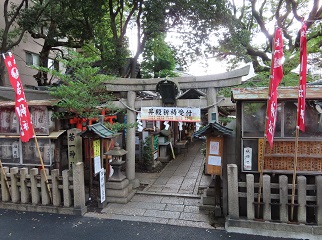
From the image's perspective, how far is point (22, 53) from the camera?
64.0ft

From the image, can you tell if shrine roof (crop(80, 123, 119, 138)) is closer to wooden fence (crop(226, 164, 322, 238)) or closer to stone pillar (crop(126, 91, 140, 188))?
stone pillar (crop(126, 91, 140, 188))

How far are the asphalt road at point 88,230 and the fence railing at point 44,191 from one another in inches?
12.3

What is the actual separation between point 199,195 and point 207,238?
270 cm

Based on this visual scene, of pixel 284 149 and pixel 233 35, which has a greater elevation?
pixel 233 35

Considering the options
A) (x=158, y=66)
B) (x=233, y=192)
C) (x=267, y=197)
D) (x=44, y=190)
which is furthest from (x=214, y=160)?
(x=158, y=66)

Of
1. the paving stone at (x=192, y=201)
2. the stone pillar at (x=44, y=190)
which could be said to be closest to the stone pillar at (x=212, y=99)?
the paving stone at (x=192, y=201)

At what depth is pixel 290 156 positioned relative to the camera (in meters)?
5.65

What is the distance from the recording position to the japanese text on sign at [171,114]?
7.93 metres

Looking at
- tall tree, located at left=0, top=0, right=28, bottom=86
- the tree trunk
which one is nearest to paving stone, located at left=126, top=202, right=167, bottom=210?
tall tree, located at left=0, top=0, right=28, bottom=86

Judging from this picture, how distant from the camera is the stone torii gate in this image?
763 cm

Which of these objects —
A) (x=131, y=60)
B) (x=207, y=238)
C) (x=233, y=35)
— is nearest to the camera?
(x=207, y=238)

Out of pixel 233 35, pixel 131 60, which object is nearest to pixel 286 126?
pixel 233 35

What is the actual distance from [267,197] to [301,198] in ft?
2.39

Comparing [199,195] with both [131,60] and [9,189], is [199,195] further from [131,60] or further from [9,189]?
[131,60]
